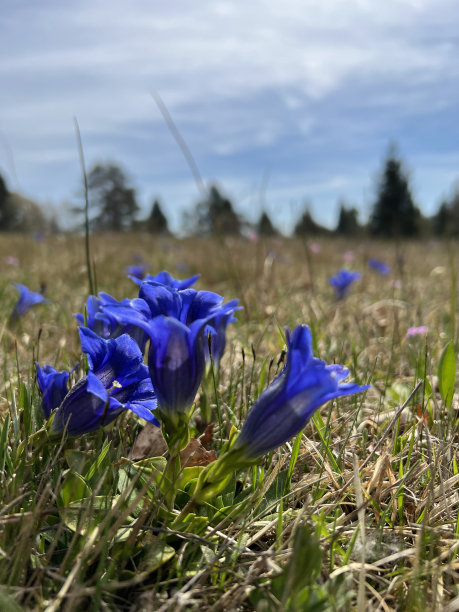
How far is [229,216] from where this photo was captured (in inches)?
324

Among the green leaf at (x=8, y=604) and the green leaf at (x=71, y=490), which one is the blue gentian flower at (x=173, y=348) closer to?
the green leaf at (x=71, y=490)

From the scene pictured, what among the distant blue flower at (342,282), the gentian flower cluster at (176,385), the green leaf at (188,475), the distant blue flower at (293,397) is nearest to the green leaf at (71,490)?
the gentian flower cluster at (176,385)

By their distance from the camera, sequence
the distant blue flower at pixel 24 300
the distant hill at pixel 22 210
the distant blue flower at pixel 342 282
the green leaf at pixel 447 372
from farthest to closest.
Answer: the distant hill at pixel 22 210 < the distant blue flower at pixel 342 282 < the distant blue flower at pixel 24 300 < the green leaf at pixel 447 372

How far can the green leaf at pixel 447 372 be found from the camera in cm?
187

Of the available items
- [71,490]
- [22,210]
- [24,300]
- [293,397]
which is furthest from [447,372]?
[22,210]

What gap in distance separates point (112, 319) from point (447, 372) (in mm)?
1195

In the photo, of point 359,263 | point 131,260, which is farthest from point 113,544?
point 359,263

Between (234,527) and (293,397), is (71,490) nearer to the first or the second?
(234,527)

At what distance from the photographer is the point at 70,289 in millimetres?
5246

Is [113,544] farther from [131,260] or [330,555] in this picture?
[131,260]

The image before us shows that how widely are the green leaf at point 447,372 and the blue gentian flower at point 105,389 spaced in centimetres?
109

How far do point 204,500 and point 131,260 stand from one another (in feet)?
20.9

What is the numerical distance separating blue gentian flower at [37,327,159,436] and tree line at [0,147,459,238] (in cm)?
172

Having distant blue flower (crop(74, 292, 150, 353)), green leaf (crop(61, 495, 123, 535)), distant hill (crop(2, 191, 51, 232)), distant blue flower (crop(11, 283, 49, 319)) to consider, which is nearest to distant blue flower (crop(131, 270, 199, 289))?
distant blue flower (crop(74, 292, 150, 353))
